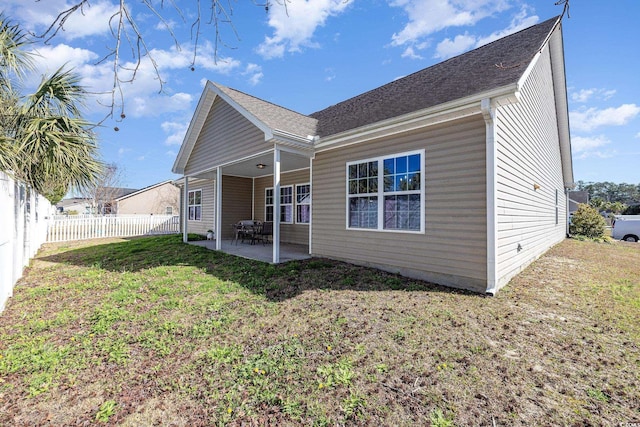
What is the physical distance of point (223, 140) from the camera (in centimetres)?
923

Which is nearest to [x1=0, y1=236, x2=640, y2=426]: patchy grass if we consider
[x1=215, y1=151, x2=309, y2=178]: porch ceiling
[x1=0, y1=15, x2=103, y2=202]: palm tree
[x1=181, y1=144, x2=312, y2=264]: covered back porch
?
[x1=0, y1=15, x2=103, y2=202]: palm tree

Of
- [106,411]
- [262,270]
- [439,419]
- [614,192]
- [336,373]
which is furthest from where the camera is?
[614,192]

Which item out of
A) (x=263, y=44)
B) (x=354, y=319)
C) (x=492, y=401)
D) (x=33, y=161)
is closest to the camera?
(x=492, y=401)

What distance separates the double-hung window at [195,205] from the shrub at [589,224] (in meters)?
20.4

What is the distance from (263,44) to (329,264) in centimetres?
483

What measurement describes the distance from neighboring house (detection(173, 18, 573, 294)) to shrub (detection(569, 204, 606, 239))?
7.38 m

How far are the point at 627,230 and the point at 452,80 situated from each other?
65.0ft

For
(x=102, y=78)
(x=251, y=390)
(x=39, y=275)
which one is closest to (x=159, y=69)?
(x=102, y=78)

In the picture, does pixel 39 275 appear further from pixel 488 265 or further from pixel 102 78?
pixel 488 265

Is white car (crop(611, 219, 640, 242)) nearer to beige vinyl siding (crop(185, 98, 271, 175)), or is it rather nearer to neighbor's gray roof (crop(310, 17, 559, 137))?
neighbor's gray roof (crop(310, 17, 559, 137))

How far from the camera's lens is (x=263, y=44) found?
3275 mm

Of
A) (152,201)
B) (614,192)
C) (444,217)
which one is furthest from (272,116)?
(614,192)

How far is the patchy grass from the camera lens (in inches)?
92.0

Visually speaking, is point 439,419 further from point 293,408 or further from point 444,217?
point 444,217
